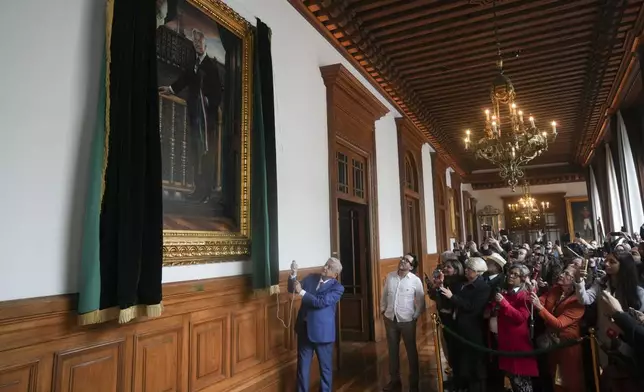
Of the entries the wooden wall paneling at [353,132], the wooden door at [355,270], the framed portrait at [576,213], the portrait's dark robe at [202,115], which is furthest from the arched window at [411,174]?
the framed portrait at [576,213]

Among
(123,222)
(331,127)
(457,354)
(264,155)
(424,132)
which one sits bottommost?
(457,354)

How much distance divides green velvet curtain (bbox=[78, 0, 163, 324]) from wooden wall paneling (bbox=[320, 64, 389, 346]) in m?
3.28

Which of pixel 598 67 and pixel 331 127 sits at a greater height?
pixel 598 67

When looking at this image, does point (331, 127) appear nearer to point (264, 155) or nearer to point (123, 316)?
point (264, 155)

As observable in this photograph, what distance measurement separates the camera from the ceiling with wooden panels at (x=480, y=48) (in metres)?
5.82

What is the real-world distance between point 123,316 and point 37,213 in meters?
0.79

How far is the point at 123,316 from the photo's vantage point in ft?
8.49

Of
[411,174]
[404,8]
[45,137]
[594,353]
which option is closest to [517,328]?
[594,353]

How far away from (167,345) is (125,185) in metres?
1.27

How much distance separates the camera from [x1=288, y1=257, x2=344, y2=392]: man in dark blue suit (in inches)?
161

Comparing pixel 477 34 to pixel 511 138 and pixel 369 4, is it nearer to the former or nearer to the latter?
pixel 511 138

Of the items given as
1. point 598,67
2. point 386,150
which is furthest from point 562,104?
point 386,150

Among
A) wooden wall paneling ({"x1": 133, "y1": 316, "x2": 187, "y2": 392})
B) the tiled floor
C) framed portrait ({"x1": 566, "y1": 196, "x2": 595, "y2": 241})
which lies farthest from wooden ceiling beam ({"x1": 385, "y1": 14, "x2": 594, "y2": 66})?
framed portrait ({"x1": 566, "y1": 196, "x2": 595, "y2": 241})

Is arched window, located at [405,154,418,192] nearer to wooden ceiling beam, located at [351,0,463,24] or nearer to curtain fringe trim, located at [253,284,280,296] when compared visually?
wooden ceiling beam, located at [351,0,463,24]
